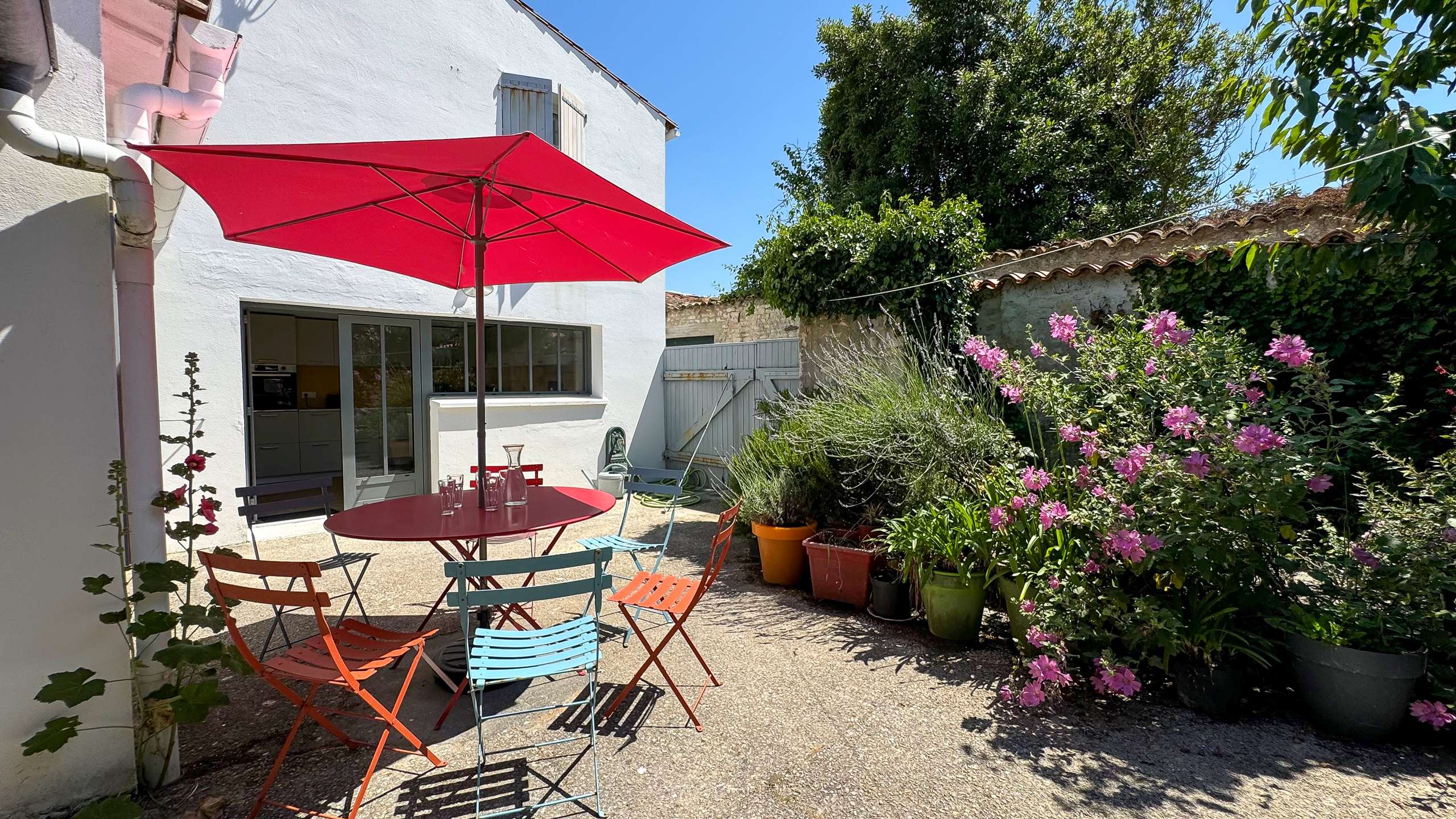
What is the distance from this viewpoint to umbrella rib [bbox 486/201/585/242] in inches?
122

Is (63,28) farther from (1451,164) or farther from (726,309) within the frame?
(726,309)

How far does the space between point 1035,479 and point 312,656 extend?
3389 millimetres

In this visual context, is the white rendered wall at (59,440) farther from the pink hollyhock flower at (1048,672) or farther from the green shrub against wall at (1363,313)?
the green shrub against wall at (1363,313)

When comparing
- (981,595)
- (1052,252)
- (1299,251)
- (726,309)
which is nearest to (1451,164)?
(1299,251)

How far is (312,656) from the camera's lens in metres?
2.32

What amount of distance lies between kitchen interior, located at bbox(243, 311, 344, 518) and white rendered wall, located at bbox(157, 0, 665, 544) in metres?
1.72

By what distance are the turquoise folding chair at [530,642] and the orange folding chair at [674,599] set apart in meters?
0.25

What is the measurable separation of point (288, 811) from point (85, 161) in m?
2.31

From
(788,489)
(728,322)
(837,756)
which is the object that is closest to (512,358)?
(788,489)

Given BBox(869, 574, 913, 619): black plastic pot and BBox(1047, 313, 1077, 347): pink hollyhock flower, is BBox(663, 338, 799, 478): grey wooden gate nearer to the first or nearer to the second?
BBox(869, 574, 913, 619): black plastic pot

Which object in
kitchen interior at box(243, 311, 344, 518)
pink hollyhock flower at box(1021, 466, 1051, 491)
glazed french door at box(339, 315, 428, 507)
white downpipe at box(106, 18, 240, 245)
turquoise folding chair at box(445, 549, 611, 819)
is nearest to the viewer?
turquoise folding chair at box(445, 549, 611, 819)

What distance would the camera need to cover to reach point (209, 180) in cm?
237

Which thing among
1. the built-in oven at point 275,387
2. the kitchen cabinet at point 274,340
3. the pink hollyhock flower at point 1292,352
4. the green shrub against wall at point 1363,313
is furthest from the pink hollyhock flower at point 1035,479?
the built-in oven at point 275,387

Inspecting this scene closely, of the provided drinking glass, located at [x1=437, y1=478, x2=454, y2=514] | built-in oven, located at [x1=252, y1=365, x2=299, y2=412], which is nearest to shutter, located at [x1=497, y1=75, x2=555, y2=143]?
built-in oven, located at [x1=252, y1=365, x2=299, y2=412]
